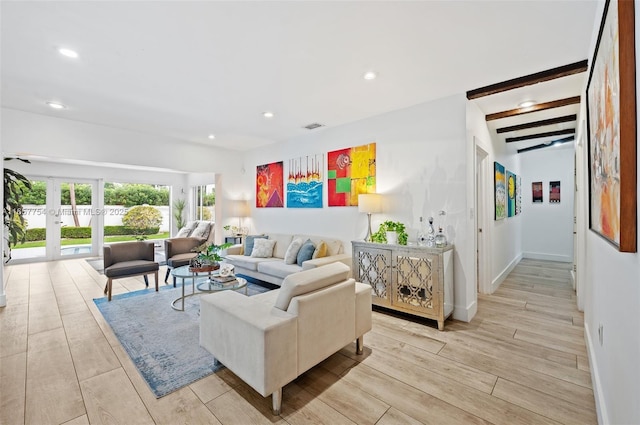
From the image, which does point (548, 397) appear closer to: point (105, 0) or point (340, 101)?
point (340, 101)

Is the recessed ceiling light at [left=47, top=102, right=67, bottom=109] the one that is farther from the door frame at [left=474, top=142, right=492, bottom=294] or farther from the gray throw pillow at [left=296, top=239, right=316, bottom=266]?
the door frame at [left=474, top=142, right=492, bottom=294]

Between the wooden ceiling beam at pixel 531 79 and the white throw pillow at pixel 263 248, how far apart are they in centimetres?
366

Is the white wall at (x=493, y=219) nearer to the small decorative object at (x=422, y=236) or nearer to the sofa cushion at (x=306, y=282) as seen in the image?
the small decorative object at (x=422, y=236)

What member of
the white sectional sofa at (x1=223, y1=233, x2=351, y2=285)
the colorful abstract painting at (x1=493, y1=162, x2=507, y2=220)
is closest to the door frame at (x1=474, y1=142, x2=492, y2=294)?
the colorful abstract painting at (x1=493, y1=162, x2=507, y2=220)

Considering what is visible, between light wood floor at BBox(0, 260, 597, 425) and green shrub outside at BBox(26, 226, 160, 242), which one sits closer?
light wood floor at BBox(0, 260, 597, 425)

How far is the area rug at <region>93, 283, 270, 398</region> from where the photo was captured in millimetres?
2234

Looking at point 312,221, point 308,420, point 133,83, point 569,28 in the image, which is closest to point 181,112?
point 133,83

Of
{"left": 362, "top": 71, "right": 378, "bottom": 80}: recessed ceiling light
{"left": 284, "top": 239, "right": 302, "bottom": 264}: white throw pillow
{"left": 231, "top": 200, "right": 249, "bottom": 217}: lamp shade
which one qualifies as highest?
{"left": 362, "top": 71, "right": 378, "bottom": 80}: recessed ceiling light

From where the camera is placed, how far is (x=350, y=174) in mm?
4395

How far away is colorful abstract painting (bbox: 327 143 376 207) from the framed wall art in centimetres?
269

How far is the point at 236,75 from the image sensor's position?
2.86 metres

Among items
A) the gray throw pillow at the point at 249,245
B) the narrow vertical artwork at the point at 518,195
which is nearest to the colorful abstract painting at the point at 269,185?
the gray throw pillow at the point at 249,245

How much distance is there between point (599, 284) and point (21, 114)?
6.67 meters

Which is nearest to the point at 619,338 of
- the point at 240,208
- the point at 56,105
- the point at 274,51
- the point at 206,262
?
the point at 274,51
